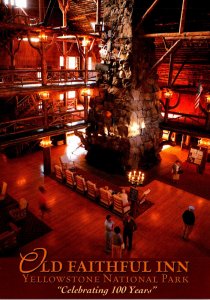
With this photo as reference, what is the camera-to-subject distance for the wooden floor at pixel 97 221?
32.0ft

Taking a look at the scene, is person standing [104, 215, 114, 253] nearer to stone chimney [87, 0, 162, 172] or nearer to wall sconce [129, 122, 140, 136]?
stone chimney [87, 0, 162, 172]

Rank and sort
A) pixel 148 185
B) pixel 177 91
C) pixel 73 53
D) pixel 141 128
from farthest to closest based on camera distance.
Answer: pixel 73 53 → pixel 177 91 → pixel 141 128 → pixel 148 185

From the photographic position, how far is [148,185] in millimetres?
15023

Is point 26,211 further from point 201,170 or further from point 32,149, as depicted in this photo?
point 201,170

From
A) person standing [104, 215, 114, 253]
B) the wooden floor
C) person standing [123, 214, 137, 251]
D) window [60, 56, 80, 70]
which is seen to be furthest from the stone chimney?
window [60, 56, 80, 70]

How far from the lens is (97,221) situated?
1158cm

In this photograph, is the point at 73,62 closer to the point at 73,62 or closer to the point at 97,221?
the point at 73,62

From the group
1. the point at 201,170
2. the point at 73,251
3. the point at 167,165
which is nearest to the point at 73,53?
the point at 167,165

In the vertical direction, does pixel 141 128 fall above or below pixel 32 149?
above

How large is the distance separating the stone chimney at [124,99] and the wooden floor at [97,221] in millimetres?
1863

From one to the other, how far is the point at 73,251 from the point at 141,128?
9194 millimetres

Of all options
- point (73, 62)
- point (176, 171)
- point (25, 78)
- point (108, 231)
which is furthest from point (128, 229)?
point (73, 62)

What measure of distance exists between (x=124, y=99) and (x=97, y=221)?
25.0 ft

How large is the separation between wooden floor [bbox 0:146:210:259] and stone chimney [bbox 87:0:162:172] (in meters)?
1.86
